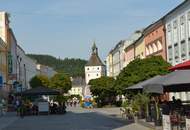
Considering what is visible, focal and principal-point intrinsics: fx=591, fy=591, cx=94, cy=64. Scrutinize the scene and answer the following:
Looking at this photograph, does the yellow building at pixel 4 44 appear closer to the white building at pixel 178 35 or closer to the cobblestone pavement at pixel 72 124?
the white building at pixel 178 35

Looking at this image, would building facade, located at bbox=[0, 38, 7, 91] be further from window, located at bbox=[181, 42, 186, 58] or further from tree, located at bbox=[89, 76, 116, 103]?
window, located at bbox=[181, 42, 186, 58]

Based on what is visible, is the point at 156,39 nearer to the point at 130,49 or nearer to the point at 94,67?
the point at 130,49

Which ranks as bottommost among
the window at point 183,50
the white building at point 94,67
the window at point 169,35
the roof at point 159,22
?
the window at point 183,50

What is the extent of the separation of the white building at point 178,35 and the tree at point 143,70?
2.21 meters

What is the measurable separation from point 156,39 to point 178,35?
35.5ft

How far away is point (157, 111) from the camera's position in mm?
28922

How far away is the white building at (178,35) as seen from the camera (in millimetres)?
50438

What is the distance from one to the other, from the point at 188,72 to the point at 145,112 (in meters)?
12.9

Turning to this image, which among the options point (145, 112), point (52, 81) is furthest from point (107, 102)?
point (52, 81)

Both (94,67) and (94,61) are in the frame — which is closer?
(94,67)

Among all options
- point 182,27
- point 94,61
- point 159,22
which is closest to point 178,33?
point 182,27

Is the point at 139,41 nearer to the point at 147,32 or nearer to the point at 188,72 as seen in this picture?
the point at 147,32

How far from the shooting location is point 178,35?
53.8m

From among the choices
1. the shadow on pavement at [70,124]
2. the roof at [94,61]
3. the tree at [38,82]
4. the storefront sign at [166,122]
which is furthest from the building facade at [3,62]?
the roof at [94,61]
